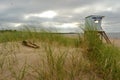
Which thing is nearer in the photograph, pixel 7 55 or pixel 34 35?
pixel 7 55

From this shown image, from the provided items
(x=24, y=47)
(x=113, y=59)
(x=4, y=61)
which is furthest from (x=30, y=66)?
(x=24, y=47)

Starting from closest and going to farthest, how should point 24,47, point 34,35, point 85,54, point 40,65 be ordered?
point 40,65, point 85,54, point 24,47, point 34,35

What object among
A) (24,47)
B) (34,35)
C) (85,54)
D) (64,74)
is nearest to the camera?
(64,74)

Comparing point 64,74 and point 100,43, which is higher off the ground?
point 100,43

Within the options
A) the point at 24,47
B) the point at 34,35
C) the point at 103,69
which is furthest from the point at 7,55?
the point at 34,35

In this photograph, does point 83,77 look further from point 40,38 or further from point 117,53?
point 40,38

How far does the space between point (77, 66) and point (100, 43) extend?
0.74m

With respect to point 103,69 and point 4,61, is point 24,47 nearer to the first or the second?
point 4,61

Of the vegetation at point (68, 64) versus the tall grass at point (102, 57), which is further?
the tall grass at point (102, 57)

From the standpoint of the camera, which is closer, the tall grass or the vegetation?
the vegetation

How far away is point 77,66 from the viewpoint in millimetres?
3719

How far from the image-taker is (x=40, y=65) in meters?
3.72

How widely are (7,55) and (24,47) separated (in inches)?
47.0

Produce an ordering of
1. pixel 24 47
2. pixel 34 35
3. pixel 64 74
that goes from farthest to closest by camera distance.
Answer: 1. pixel 34 35
2. pixel 24 47
3. pixel 64 74
